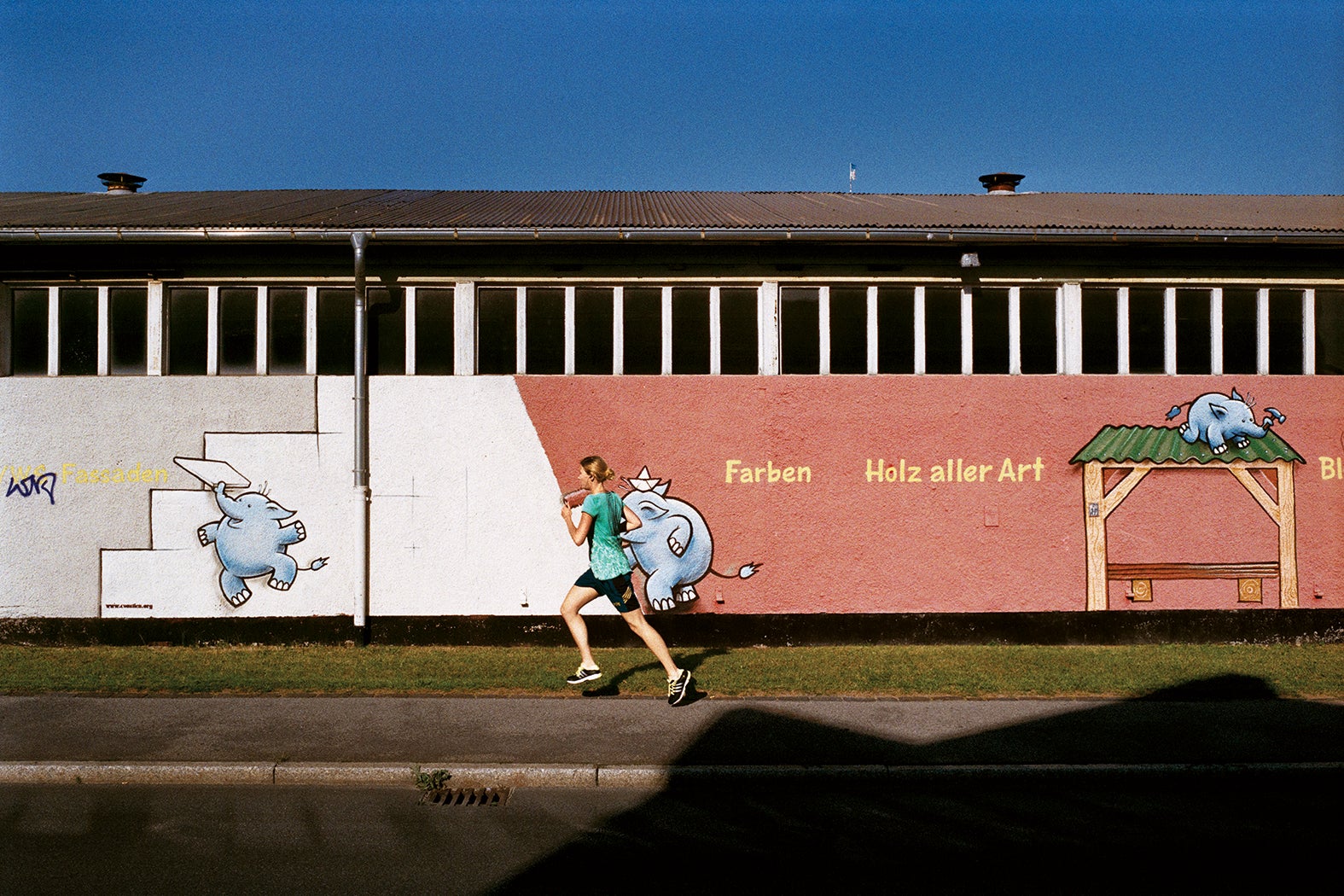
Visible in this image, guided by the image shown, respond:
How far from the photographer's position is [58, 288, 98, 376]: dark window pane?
10.0 m

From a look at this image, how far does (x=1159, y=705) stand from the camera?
7199 millimetres

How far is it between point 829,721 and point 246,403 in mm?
6798

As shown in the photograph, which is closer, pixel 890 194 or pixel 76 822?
pixel 76 822

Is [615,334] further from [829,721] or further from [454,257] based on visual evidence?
[829,721]

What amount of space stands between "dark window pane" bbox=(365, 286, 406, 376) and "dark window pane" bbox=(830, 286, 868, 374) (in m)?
4.56

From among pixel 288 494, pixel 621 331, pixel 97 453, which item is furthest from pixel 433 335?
pixel 97 453

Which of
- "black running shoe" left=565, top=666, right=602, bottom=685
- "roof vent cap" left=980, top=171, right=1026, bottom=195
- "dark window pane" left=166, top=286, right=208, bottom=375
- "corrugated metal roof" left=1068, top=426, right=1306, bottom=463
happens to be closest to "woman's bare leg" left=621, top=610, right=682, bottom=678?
"black running shoe" left=565, top=666, right=602, bottom=685

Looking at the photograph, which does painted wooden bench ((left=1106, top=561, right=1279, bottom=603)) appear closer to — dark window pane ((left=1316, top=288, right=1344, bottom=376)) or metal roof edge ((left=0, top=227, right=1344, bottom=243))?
dark window pane ((left=1316, top=288, right=1344, bottom=376))

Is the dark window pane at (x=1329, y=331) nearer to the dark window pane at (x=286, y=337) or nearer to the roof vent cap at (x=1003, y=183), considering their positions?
the roof vent cap at (x=1003, y=183)

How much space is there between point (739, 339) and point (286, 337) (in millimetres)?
4804

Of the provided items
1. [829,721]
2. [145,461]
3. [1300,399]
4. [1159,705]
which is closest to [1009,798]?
[829,721]

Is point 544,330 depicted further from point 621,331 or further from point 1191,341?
point 1191,341

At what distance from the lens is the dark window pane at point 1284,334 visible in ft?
33.8

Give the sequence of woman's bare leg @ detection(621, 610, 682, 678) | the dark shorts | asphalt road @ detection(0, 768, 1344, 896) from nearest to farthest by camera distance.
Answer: asphalt road @ detection(0, 768, 1344, 896), woman's bare leg @ detection(621, 610, 682, 678), the dark shorts
